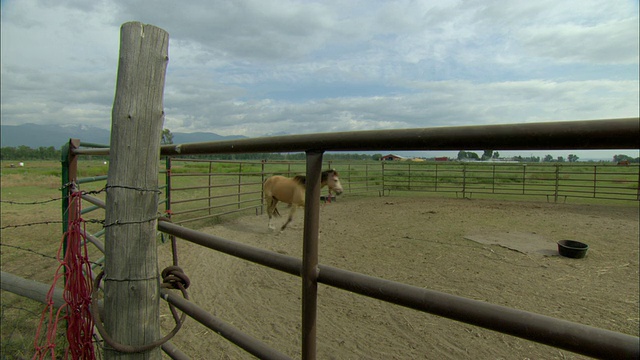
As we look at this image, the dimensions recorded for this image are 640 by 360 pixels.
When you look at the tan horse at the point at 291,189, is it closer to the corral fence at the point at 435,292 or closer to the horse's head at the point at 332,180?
the horse's head at the point at 332,180

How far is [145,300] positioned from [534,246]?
6.75 m

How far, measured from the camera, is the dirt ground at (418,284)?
2898mm

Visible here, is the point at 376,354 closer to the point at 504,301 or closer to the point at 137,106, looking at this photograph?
the point at 504,301

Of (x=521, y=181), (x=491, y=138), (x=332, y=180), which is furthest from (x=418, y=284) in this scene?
(x=521, y=181)

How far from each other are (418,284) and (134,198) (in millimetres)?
3874

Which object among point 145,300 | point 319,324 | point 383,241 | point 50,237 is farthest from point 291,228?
point 145,300

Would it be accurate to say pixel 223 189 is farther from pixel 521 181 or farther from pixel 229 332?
pixel 229 332

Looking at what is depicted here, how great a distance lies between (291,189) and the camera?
7293 mm

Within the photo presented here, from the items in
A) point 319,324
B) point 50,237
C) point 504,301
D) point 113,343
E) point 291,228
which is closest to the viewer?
point 113,343

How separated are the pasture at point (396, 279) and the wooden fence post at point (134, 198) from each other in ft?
4.03

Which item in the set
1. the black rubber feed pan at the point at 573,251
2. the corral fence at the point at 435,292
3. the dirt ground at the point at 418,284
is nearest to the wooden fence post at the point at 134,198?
the corral fence at the point at 435,292

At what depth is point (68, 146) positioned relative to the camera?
235 centimetres

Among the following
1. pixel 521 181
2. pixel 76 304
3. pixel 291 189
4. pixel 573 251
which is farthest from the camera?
pixel 521 181

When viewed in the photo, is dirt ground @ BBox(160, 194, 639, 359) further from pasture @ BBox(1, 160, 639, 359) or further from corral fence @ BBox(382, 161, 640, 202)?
corral fence @ BBox(382, 161, 640, 202)
